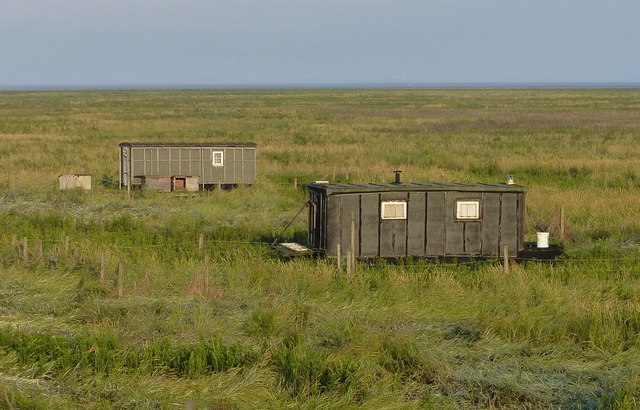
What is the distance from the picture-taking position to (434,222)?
23.9 meters

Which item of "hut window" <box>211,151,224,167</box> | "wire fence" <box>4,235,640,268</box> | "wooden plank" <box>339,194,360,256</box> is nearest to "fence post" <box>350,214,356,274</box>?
"wooden plank" <box>339,194,360,256</box>

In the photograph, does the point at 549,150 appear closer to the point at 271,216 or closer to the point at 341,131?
the point at 341,131

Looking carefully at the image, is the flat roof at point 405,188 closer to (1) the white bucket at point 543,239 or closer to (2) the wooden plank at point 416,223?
(2) the wooden plank at point 416,223

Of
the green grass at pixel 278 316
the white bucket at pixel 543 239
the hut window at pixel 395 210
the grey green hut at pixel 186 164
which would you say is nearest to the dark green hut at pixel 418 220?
the hut window at pixel 395 210

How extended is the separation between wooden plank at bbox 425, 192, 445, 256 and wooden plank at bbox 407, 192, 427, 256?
→ 0.13m

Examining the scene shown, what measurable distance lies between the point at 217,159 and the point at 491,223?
59.2ft

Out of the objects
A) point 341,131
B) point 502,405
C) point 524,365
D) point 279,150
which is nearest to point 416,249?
point 524,365

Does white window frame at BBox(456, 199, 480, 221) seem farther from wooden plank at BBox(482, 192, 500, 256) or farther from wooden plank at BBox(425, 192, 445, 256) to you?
wooden plank at BBox(425, 192, 445, 256)

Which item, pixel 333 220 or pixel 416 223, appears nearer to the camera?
pixel 333 220

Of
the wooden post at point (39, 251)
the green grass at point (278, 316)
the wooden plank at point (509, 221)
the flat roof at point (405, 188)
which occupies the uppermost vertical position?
the flat roof at point (405, 188)

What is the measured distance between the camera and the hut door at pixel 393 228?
77.7 ft

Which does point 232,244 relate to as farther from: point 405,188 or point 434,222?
point 434,222

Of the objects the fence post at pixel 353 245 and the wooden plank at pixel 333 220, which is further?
the wooden plank at pixel 333 220

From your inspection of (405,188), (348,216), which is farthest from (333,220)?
(405,188)
